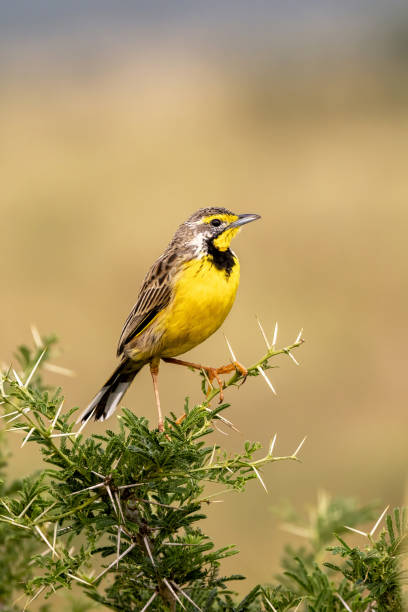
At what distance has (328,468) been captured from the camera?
11273 millimetres

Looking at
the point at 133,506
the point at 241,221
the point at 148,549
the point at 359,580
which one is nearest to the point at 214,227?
the point at 241,221

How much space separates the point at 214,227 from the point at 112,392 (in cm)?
111

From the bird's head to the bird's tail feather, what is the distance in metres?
0.78

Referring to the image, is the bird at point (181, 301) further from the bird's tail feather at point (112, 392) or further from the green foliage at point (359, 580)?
the green foliage at point (359, 580)

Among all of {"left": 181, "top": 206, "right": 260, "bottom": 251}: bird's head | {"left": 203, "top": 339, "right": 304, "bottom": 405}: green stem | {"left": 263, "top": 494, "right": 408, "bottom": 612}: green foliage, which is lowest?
{"left": 263, "top": 494, "right": 408, "bottom": 612}: green foliage

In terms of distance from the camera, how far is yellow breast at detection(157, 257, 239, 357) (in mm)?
3939

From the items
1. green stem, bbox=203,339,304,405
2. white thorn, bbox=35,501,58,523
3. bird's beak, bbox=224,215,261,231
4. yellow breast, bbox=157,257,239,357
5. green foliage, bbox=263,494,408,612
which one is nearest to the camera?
green foliage, bbox=263,494,408,612

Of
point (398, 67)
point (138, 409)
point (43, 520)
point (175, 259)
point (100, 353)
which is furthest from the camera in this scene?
point (398, 67)

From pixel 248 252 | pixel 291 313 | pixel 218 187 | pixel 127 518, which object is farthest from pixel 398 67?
pixel 127 518

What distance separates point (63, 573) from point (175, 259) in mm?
2364

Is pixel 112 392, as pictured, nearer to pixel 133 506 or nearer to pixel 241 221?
pixel 241 221

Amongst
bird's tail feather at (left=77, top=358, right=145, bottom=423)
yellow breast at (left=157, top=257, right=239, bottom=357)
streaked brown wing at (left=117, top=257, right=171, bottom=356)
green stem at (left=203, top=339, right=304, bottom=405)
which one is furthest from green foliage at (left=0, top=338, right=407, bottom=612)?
streaked brown wing at (left=117, top=257, right=171, bottom=356)

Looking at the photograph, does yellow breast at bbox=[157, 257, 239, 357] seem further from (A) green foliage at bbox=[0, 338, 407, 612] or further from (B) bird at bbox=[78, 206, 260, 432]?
(A) green foliage at bbox=[0, 338, 407, 612]

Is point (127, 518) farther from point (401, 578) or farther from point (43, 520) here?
point (401, 578)
